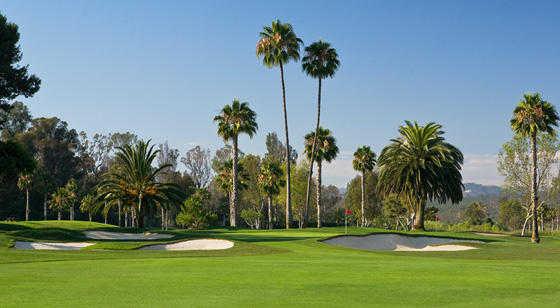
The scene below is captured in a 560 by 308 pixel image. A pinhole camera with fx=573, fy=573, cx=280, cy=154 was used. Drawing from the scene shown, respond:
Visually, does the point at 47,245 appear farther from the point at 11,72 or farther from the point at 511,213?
the point at 511,213

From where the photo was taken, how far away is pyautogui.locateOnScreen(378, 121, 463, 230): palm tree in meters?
65.7

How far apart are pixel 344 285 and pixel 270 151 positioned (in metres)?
127

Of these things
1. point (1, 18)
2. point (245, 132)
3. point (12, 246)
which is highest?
point (1, 18)

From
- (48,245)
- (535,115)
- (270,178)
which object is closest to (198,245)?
(48,245)

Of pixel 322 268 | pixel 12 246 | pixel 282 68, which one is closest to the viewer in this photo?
pixel 322 268

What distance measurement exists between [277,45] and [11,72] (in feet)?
104

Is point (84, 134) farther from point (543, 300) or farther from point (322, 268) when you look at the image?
point (543, 300)

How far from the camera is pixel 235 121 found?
75.9 metres

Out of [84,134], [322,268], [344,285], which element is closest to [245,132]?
[322,268]

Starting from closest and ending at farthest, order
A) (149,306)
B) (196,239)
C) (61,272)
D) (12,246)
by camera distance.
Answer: (149,306) → (61,272) → (12,246) → (196,239)

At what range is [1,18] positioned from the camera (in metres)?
45.4

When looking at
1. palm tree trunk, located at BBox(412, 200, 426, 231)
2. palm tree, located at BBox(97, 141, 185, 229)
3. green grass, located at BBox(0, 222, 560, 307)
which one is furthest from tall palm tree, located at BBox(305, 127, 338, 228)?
green grass, located at BBox(0, 222, 560, 307)

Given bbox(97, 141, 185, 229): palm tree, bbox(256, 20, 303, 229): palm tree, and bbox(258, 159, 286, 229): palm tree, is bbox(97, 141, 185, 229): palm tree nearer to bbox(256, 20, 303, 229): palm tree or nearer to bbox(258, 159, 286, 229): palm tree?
bbox(256, 20, 303, 229): palm tree

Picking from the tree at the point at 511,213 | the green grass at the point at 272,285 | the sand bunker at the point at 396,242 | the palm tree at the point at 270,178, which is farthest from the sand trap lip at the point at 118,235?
the tree at the point at 511,213
